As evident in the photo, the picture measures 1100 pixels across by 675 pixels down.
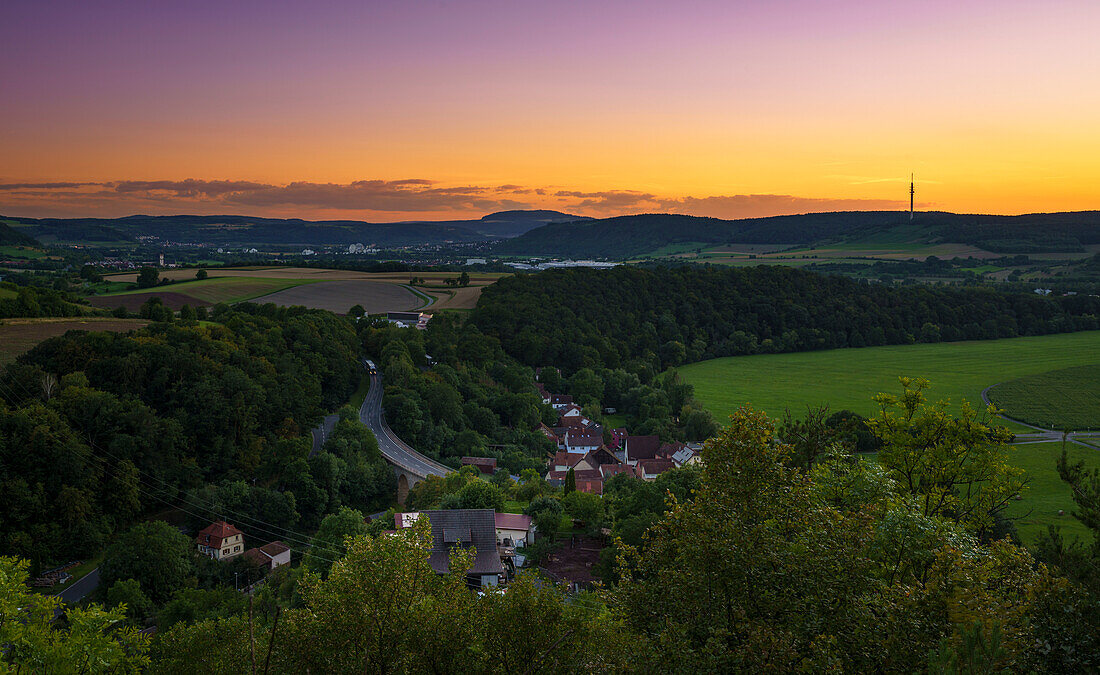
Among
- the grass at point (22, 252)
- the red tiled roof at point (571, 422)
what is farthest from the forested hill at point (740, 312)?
the grass at point (22, 252)

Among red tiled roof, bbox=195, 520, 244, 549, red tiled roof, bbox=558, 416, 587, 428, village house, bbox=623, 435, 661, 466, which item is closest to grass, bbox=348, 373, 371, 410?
red tiled roof, bbox=558, 416, 587, 428

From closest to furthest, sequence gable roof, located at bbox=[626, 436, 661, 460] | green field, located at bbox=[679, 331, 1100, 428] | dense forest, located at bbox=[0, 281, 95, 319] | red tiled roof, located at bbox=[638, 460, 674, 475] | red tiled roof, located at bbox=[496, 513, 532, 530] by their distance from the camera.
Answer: red tiled roof, located at bbox=[496, 513, 532, 530]
red tiled roof, located at bbox=[638, 460, 674, 475]
dense forest, located at bbox=[0, 281, 95, 319]
gable roof, located at bbox=[626, 436, 661, 460]
green field, located at bbox=[679, 331, 1100, 428]

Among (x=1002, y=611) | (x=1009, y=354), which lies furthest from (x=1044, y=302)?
(x=1002, y=611)

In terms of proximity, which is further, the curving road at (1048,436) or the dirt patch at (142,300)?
the dirt patch at (142,300)

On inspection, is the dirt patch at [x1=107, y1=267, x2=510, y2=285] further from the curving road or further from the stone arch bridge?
the curving road

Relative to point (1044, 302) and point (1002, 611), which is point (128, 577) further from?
point (1044, 302)

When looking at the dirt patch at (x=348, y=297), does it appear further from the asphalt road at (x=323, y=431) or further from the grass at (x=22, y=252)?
the grass at (x=22, y=252)
